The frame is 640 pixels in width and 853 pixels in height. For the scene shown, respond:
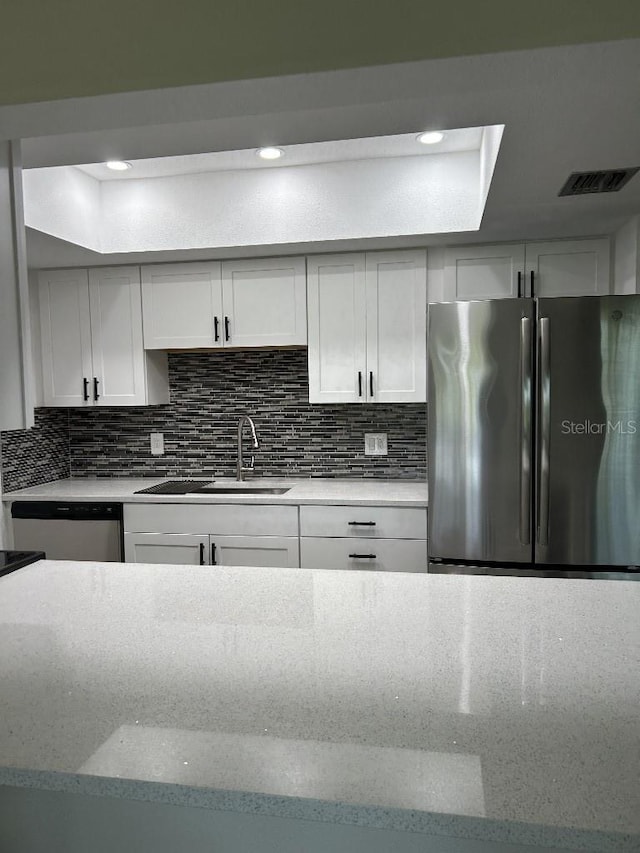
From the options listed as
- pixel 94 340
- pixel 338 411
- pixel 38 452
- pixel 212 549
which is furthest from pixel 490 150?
pixel 38 452

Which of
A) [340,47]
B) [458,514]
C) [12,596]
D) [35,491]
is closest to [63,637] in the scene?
[12,596]

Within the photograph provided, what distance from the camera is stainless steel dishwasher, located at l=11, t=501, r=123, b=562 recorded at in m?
3.12

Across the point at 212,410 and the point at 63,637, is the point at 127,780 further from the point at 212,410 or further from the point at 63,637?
the point at 212,410

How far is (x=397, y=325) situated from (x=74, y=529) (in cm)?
195

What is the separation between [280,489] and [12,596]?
1903mm

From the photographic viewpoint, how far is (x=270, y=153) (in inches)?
111

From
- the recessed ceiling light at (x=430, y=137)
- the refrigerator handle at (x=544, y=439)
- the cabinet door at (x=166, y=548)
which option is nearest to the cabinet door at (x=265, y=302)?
the recessed ceiling light at (x=430, y=137)

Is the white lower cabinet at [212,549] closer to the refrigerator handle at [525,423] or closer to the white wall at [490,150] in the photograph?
the refrigerator handle at [525,423]

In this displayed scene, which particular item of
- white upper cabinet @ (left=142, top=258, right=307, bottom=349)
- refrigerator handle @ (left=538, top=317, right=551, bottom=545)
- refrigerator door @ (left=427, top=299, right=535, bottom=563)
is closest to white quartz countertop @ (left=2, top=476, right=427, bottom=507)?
refrigerator door @ (left=427, top=299, right=535, bottom=563)

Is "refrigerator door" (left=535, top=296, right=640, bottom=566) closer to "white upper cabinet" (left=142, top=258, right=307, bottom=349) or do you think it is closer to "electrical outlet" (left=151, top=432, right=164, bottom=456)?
"white upper cabinet" (left=142, top=258, right=307, bottom=349)

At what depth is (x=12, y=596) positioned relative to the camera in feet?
4.92

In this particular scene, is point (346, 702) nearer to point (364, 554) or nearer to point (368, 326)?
point (364, 554)

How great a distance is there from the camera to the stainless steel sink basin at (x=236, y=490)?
10.5ft

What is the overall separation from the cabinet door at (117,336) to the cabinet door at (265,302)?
1.72 ft
